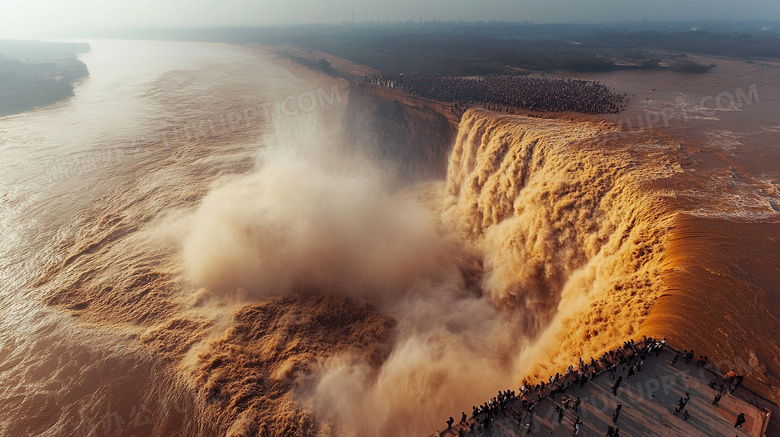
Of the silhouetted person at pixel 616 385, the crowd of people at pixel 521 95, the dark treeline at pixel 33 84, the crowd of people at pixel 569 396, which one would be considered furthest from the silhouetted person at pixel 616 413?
the dark treeline at pixel 33 84

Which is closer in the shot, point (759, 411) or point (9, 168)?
point (759, 411)

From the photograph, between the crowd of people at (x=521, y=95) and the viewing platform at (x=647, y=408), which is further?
the crowd of people at (x=521, y=95)

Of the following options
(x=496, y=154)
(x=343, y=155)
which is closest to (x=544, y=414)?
(x=496, y=154)

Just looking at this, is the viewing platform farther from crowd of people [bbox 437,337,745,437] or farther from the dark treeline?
the dark treeline

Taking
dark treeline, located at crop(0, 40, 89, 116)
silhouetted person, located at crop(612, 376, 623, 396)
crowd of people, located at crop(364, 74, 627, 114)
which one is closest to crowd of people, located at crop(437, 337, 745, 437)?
silhouetted person, located at crop(612, 376, 623, 396)

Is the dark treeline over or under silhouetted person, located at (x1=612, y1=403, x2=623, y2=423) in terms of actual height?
over

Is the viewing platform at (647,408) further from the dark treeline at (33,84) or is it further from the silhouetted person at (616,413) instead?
the dark treeline at (33,84)

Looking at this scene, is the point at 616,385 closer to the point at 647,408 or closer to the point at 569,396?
the point at 647,408

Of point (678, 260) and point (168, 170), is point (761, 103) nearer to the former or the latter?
point (678, 260)
